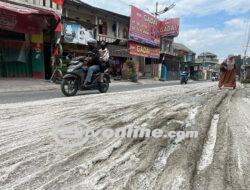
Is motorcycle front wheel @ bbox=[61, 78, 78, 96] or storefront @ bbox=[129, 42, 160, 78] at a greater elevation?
storefront @ bbox=[129, 42, 160, 78]

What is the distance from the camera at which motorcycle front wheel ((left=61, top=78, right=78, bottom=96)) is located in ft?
26.7

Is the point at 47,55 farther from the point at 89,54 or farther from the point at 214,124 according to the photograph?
the point at 214,124

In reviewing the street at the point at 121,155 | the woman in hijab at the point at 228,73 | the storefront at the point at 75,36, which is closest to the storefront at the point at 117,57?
the storefront at the point at 75,36

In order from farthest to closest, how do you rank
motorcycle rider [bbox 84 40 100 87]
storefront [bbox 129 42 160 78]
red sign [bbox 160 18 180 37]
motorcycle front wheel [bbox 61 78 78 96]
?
red sign [bbox 160 18 180 37]
storefront [bbox 129 42 160 78]
motorcycle rider [bbox 84 40 100 87]
motorcycle front wheel [bbox 61 78 78 96]

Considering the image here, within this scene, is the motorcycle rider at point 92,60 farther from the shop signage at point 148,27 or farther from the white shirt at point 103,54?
the shop signage at point 148,27

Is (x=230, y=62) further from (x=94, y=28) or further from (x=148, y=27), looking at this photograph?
(x=148, y=27)

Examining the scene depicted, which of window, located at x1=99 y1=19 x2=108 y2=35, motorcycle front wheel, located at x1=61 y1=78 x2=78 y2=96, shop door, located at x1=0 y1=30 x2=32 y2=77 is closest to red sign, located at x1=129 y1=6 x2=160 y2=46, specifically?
window, located at x1=99 y1=19 x2=108 y2=35

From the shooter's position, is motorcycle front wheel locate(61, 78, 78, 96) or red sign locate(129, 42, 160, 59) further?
red sign locate(129, 42, 160, 59)

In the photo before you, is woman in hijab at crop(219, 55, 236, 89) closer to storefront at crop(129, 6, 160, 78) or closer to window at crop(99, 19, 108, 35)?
storefront at crop(129, 6, 160, 78)

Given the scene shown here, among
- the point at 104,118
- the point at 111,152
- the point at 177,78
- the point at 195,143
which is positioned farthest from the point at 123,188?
the point at 177,78

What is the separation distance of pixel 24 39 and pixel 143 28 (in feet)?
49.3

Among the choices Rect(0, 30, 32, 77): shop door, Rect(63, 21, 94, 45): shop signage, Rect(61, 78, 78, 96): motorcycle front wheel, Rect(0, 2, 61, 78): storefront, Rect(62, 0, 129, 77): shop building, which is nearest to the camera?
Rect(61, 78, 78, 96): motorcycle front wheel

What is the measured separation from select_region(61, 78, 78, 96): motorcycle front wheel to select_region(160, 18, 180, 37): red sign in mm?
25757

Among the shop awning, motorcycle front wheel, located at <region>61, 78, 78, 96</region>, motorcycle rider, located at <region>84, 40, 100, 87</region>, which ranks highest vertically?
the shop awning
